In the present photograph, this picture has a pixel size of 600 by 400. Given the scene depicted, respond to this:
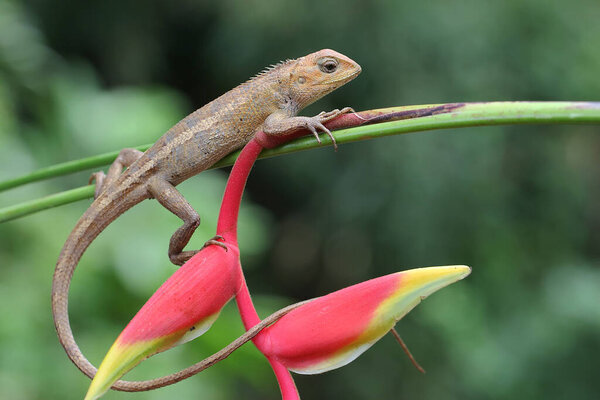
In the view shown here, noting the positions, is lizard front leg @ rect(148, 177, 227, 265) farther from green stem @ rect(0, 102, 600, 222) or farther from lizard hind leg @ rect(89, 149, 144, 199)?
green stem @ rect(0, 102, 600, 222)

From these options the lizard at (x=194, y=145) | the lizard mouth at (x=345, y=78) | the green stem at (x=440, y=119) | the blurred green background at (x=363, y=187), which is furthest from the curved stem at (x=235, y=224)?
the blurred green background at (x=363, y=187)

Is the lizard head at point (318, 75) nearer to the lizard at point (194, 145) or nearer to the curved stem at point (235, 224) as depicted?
the lizard at point (194, 145)

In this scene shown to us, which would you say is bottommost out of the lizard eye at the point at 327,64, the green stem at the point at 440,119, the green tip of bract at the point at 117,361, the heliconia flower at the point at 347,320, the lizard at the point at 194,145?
the heliconia flower at the point at 347,320

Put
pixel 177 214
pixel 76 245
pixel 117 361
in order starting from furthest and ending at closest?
1. pixel 177 214
2. pixel 76 245
3. pixel 117 361

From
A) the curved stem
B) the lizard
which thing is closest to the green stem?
the curved stem

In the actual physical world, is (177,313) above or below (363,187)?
below

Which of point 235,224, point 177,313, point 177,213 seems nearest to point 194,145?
point 177,213

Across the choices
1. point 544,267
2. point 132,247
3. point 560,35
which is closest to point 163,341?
point 132,247

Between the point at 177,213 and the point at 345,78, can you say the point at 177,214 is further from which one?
the point at 345,78
